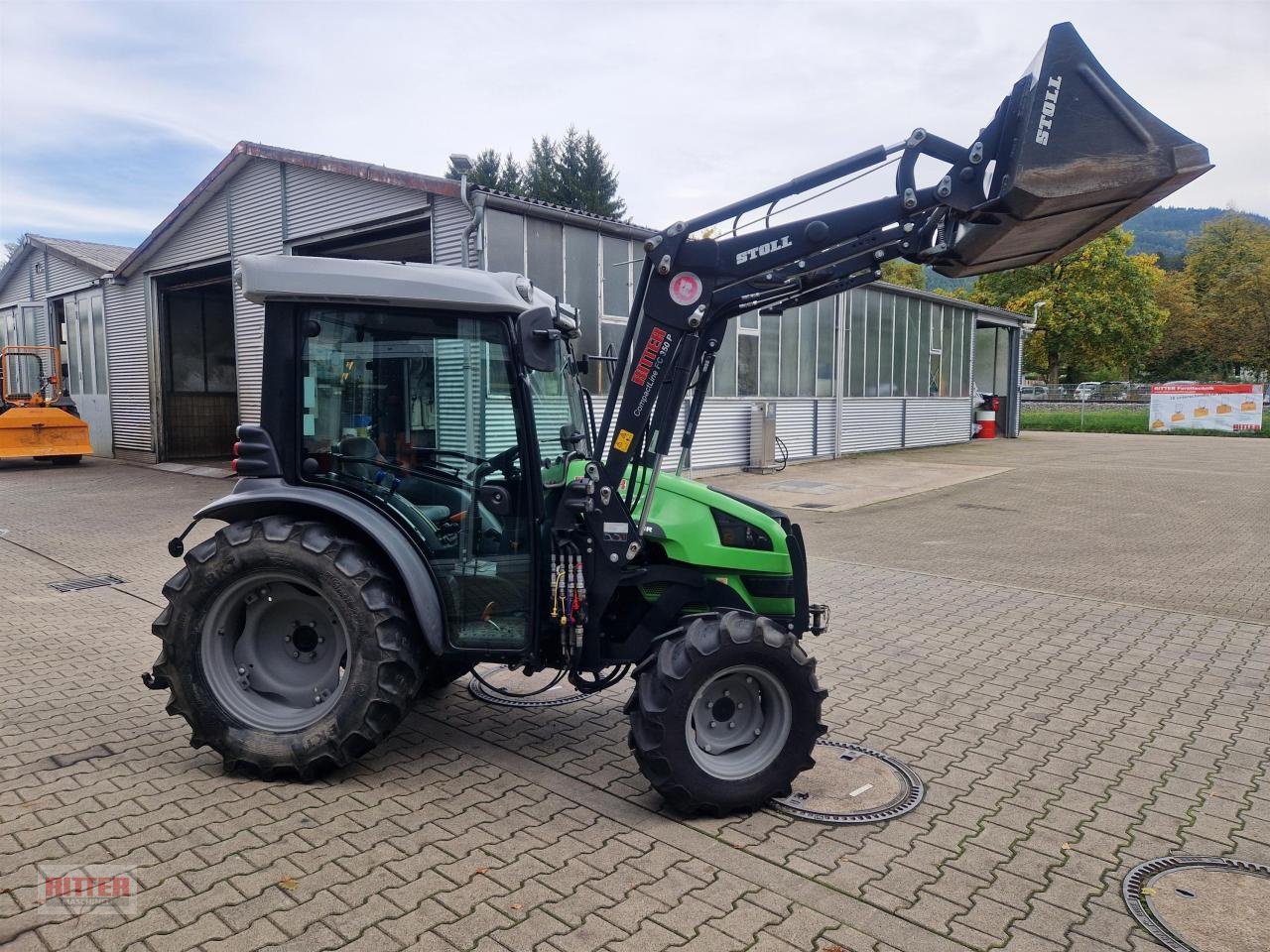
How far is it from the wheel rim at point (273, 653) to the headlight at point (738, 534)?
176 centimetres

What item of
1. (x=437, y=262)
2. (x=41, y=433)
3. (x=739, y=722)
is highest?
(x=437, y=262)

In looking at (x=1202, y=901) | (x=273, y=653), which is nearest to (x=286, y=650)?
(x=273, y=653)

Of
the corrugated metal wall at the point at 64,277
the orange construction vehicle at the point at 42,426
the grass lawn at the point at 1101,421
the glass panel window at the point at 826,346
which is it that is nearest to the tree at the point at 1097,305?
the grass lawn at the point at 1101,421

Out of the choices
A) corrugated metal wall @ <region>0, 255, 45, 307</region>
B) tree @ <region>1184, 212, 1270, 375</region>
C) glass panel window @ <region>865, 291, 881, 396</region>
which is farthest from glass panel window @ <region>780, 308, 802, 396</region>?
tree @ <region>1184, 212, 1270, 375</region>

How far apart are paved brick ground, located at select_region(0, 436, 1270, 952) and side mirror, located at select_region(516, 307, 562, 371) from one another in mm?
1885

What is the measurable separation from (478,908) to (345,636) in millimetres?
1398

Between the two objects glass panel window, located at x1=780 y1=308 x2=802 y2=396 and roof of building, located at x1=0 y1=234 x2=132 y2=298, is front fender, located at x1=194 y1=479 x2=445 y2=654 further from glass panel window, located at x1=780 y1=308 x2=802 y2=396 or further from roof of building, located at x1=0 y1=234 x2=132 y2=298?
roof of building, located at x1=0 y1=234 x2=132 y2=298

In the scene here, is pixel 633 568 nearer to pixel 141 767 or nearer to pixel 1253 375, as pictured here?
pixel 141 767

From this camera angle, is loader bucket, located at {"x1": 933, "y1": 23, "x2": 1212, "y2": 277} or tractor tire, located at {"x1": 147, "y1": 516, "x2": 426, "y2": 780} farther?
tractor tire, located at {"x1": 147, "y1": 516, "x2": 426, "y2": 780}

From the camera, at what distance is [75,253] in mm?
22672

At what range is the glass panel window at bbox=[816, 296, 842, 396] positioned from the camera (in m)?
20.3

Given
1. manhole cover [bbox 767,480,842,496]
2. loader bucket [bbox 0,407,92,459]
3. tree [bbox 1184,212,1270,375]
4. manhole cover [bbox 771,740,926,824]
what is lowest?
manhole cover [bbox 771,740,926,824]

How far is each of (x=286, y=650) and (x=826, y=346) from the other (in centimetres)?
1774

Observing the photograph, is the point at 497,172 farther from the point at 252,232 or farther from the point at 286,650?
the point at 286,650
